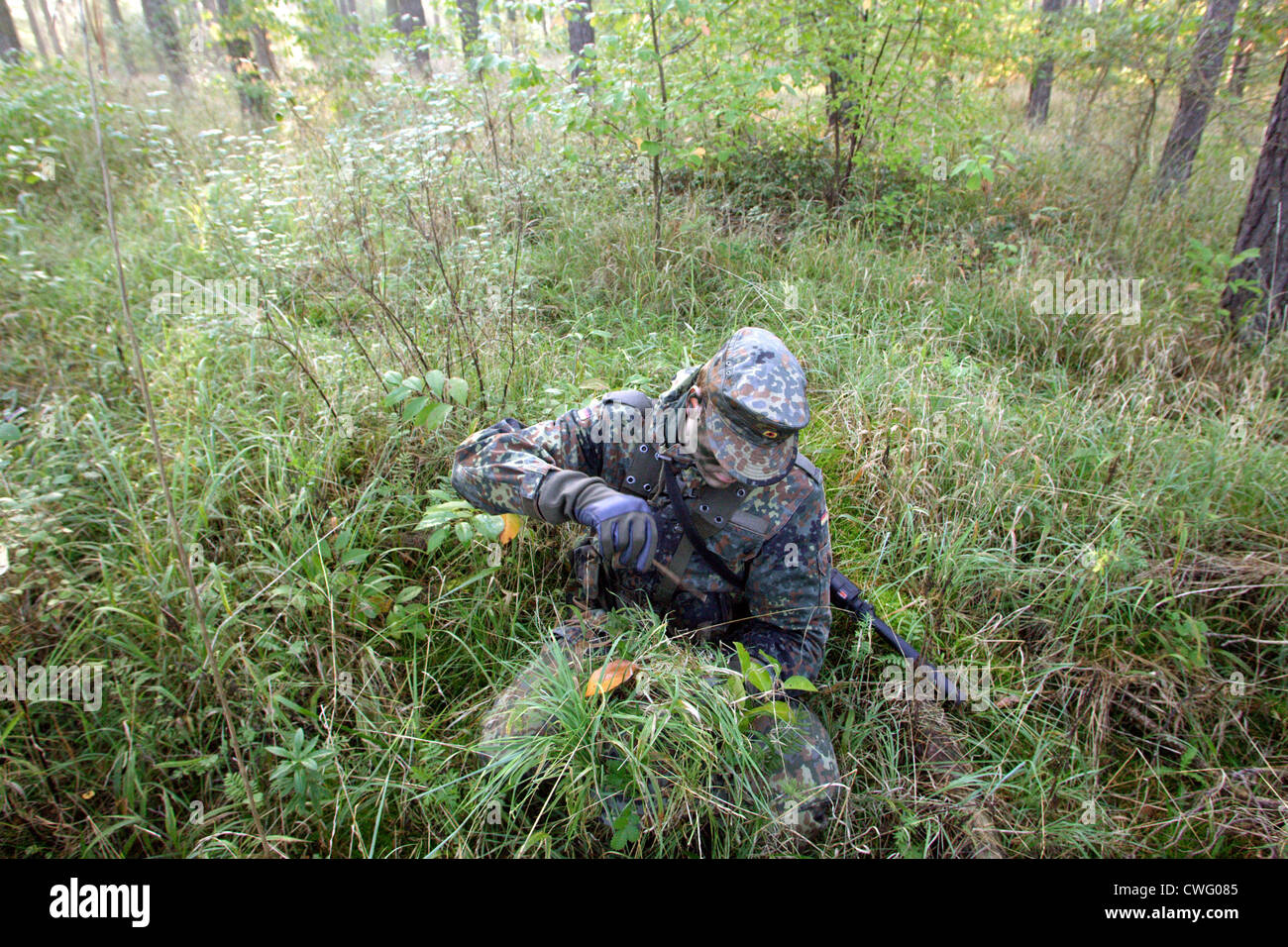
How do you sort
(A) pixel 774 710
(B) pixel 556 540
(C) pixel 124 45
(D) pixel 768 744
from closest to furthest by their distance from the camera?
(A) pixel 774 710, (D) pixel 768 744, (B) pixel 556 540, (C) pixel 124 45

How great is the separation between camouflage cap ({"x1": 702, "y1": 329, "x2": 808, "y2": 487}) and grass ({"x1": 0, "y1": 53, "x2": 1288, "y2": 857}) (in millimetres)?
622

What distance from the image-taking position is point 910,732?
7.16ft

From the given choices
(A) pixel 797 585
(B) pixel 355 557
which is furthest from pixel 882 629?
(B) pixel 355 557

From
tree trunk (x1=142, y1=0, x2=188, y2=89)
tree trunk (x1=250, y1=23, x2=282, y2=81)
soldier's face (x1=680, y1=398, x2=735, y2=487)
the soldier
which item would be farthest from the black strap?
tree trunk (x1=142, y1=0, x2=188, y2=89)

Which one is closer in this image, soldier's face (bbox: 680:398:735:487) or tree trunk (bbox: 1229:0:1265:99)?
soldier's face (bbox: 680:398:735:487)

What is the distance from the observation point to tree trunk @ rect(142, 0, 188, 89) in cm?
805

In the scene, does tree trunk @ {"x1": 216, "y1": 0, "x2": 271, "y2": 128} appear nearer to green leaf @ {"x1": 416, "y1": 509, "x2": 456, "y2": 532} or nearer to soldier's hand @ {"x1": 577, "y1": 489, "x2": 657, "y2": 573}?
green leaf @ {"x1": 416, "y1": 509, "x2": 456, "y2": 532}

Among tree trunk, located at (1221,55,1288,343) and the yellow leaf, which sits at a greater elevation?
tree trunk, located at (1221,55,1288,343)

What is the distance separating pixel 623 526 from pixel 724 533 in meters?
0.50

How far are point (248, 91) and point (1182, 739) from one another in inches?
313

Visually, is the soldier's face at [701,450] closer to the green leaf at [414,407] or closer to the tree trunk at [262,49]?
the green leaf at [414,407]

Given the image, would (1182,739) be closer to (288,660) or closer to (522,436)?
(522,436)

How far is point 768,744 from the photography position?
1979 millimetres

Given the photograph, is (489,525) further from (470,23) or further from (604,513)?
(470,23)
